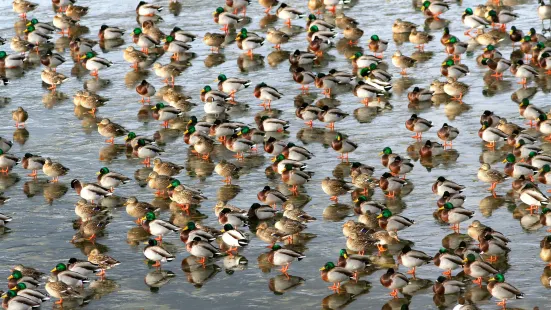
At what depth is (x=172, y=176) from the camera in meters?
31.6

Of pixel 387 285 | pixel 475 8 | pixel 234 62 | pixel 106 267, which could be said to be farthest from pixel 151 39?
pixel 387 285

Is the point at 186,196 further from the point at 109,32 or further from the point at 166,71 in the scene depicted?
the point at 109,32

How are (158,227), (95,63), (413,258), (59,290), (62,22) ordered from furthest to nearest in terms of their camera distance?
(62,22) < (95,63) < (158,227) < (413,258) < (59,290)

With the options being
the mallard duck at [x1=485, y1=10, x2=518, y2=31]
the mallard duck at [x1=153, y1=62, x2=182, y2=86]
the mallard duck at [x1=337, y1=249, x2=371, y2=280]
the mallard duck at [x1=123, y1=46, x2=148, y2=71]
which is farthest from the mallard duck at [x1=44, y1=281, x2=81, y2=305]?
the mallard duck at [x1=485, y1=10, x2=518, y2=31]

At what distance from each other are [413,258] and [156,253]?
18.7 feet

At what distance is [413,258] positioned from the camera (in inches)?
973

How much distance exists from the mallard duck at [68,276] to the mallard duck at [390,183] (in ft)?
28.2

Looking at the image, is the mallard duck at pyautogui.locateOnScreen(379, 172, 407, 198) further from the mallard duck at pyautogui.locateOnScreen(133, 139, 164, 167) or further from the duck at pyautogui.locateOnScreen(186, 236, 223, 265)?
the mallard duck at pyautogui.locateOnScreen(133, 139, 164, 167)

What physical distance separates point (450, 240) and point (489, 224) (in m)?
1.40

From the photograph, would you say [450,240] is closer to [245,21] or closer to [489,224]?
[489,224]

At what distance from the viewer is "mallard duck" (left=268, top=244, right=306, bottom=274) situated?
83.0ft

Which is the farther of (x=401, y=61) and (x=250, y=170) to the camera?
(x=401, y=61)

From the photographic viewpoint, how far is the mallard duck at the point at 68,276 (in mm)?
24578

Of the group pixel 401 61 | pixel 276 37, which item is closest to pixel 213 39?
pixel 276 37
